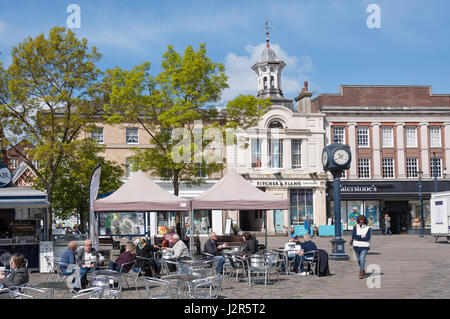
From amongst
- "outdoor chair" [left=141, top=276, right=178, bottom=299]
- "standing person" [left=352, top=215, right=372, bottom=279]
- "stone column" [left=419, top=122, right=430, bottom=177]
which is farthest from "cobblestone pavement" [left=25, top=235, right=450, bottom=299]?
"stone column" [left=419, top=122, right=430, bottom=177]

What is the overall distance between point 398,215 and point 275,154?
11393mm

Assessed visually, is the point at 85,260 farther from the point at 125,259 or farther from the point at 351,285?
the point at 351,285

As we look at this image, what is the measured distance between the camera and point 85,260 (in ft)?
46.0

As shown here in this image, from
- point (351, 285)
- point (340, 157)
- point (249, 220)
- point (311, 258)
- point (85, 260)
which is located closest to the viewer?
point (351, 285)

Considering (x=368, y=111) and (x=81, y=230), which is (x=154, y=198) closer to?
(x=81, y=230)

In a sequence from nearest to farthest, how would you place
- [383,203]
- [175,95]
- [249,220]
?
[175,95], [383,203], [249,220]

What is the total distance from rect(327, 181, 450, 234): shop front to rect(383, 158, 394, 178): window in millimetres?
779

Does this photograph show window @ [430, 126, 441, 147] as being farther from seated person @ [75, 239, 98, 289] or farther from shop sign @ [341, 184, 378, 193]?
seated person @ [75, 239, 98, 289]

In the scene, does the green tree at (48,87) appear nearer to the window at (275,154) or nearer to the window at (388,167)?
the window at (275,154)

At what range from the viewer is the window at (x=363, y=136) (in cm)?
4553

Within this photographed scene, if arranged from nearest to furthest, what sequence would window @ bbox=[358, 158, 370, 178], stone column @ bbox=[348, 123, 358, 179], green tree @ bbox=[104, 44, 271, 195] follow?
green tree @ bbox=[104, 44, 271, 195], stone column @ bbox=[348, 123, 358, 179], window @ bbox=[358, 158, 370, 178]

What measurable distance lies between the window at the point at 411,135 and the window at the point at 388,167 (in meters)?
2.10

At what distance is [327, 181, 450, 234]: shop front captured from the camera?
1750 inches

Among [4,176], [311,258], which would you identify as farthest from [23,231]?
[311,258]
